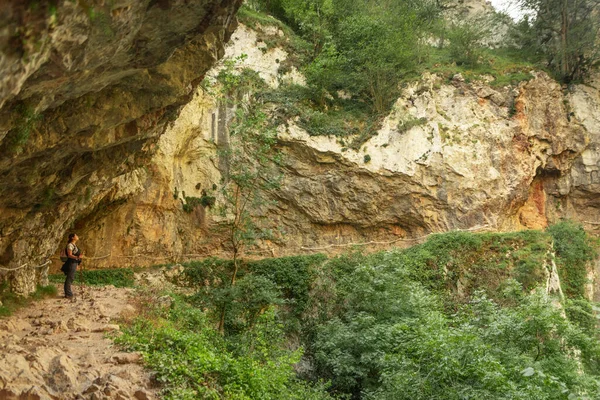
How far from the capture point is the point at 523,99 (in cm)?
2367

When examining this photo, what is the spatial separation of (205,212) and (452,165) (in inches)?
414

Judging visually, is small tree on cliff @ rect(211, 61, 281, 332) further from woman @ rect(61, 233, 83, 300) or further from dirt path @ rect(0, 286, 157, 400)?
dirt path @ rect(0, 286, 157, 400)

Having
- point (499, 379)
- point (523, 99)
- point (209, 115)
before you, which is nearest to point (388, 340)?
point (499, 379)

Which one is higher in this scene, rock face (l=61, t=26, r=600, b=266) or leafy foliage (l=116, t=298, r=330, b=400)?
rock face (l=61, t=26, r=600, b=266)

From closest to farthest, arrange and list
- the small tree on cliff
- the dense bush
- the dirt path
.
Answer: the dirt path → the dense bush → the small tree on cliff

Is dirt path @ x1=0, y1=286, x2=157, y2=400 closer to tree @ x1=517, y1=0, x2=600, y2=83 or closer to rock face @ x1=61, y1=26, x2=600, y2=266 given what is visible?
rock face @ x1=61, y1=26, x2=600, y2=266

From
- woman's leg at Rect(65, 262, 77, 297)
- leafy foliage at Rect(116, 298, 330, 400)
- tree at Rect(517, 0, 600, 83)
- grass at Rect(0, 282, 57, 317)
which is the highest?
tree at Rect(517, 0, 600, 83)

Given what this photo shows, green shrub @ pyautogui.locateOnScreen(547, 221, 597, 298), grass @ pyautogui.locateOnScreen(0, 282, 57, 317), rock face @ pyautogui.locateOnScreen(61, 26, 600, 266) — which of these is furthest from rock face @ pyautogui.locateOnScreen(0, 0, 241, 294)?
green shrub @ pyautogui.locateOnScreen(547, 221, 597, 298)

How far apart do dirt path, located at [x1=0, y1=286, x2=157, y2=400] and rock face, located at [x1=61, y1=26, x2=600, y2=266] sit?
29.2 feet

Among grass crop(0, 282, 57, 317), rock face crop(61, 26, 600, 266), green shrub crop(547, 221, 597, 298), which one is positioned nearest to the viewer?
grass crop(0, 282, 57, 317)

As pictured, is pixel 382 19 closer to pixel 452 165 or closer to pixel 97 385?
pixel 452 165

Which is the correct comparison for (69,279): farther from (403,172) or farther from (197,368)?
(403,172)

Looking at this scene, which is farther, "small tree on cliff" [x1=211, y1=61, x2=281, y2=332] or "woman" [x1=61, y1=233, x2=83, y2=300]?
"small tree on cliff" [x1=211, y1=61, x2=281, y2=332]

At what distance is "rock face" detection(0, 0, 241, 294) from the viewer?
4.17 meters
